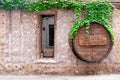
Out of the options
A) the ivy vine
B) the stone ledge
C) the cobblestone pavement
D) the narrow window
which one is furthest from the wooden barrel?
the narrow window

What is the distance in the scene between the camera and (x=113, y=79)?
9.23m

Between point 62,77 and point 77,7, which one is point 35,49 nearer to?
point 62,77

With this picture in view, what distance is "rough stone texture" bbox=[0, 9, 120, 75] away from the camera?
9.84 m

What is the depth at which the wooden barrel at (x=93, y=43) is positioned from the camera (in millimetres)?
9633

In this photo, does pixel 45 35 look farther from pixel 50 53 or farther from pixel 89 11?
pixel 89 11

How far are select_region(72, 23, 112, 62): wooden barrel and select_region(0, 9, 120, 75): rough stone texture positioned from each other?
300 mm

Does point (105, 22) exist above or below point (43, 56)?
above

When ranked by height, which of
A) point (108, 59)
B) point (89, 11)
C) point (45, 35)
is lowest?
point (108, 59)

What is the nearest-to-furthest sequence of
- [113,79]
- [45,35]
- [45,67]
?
1. [113,79]
2. [45,67]
3. [45,35]

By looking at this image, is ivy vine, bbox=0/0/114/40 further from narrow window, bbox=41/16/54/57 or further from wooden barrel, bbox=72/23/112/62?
narrow window, bbox=41/16/54/57

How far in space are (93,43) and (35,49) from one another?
2057mm

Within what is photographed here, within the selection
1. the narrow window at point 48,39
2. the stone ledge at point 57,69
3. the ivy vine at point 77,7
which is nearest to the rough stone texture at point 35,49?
the stone ledge at point 57,69

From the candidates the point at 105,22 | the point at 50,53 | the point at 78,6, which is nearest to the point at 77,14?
the point at 78,6

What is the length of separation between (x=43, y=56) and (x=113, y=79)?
2.72 metres
